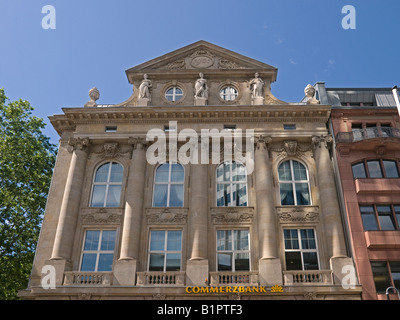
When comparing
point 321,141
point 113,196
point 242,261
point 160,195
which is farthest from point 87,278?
point 321,141

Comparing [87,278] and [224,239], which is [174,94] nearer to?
[224,239]

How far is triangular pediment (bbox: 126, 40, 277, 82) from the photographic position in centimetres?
2888

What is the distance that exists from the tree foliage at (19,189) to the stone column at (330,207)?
21.4 meters

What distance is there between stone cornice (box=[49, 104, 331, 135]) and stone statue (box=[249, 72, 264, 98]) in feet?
5.99

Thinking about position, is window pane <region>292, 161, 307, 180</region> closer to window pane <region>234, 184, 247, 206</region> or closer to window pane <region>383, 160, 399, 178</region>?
window pane <region>234, 184, 247, 206</region>

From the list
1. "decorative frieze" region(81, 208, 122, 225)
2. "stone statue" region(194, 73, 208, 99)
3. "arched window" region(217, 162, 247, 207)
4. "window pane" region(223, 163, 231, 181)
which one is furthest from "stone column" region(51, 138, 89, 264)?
"window pane" region(223, 163, 231, 181)

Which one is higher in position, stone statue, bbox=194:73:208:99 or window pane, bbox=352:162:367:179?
stone statue, bbox=194:73:208:99

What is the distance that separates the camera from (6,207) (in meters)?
29.1

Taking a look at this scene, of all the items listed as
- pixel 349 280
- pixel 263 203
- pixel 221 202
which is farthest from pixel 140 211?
pixel 349 280

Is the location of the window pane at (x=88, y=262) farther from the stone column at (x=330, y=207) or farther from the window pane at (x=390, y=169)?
the window pane at (x=390, y=169)

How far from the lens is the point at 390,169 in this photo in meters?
24.4

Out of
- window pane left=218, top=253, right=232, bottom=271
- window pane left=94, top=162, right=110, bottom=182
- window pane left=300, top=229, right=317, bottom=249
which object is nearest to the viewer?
window pane left=218, top=253, right=232, bottom=271

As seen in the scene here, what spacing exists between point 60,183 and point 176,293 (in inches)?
432
